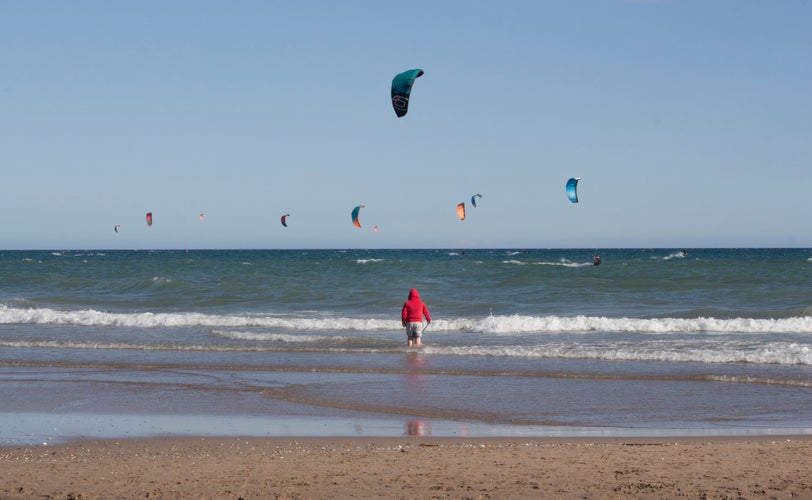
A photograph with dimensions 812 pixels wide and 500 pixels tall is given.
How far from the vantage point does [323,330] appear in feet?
67.6

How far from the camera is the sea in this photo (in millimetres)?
9031

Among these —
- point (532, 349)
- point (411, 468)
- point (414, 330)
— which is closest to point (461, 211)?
point (414, 330)

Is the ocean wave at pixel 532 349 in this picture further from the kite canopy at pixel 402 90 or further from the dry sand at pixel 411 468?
the dry sand at pixel 411 468

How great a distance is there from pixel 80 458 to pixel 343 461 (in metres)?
2.22

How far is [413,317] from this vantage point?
16.3m

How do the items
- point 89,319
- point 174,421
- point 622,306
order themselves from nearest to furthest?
point 174,421, point 89,319, point 622,306

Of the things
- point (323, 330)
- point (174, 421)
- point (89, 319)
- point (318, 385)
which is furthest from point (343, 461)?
point (89, 319)

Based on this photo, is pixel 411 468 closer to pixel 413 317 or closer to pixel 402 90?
pixel 413 317

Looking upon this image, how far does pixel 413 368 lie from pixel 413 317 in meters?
2.66

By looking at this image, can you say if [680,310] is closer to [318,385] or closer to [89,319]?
[318,385]

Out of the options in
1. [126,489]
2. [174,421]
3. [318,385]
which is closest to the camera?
[126,489]

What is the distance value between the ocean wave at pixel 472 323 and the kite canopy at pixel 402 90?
565 cm

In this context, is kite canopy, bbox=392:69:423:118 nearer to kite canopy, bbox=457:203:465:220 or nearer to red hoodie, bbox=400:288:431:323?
red hoodie, bbox=400:288:431:323

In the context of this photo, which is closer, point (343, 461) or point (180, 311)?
point (343, 461)
